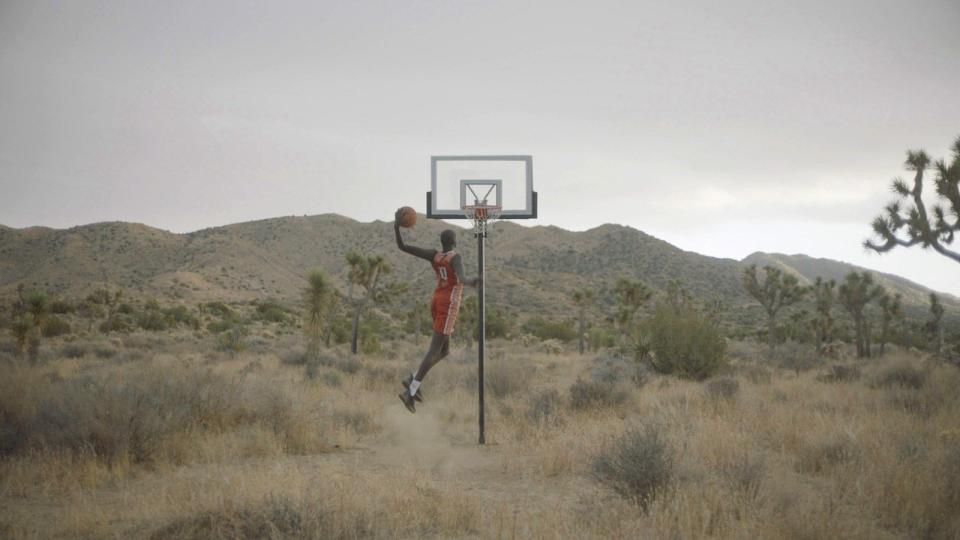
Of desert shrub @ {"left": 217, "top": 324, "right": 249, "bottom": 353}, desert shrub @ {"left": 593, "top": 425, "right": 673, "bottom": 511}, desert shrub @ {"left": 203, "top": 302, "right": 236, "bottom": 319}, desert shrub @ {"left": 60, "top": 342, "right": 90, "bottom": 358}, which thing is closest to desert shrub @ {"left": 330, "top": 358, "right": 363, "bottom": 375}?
desert shrub @ {"left": 217, "top": 324, "right": 249, "bottom": 353}

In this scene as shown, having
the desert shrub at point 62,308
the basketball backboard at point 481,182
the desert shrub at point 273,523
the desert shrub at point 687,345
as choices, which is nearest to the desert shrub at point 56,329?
the desert shrub at point 62,308

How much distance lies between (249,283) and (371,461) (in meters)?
75.2

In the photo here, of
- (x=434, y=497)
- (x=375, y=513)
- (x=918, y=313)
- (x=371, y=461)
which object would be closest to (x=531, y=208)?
(x=371, y=461)

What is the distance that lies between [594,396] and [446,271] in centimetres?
444

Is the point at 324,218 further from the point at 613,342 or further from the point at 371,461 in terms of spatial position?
the point at 371,461

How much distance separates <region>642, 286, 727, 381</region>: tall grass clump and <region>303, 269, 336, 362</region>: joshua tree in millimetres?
10764

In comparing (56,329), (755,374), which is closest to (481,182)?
(755,374)

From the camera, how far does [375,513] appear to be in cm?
495

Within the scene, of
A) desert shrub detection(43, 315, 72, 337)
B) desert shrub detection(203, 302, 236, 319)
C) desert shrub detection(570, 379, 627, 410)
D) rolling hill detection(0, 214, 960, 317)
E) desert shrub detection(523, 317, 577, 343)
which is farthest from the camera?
rolling hill detection(0, 214, 960, 317)

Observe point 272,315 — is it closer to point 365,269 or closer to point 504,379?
point 365,269

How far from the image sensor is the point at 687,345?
1700 centimetres

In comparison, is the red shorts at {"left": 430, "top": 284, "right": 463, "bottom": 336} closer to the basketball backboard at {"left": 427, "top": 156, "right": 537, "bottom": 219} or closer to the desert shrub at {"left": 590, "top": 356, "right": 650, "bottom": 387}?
the basketball backboard at {"left": 427, "top": 156, "right": 537, "bottom": 219}

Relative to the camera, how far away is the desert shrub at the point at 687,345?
1688cm

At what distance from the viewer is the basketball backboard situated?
10039 mm
